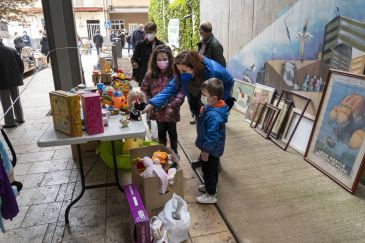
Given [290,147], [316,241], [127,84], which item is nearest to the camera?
[316,241]

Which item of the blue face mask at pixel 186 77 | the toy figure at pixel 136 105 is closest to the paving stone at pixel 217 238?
the toy figure at pixel 136 105

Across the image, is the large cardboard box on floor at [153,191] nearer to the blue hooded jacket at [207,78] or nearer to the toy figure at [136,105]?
the toy figure at [136,105]

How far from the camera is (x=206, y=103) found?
7.97 feet

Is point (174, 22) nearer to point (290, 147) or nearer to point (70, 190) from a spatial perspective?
point (290, 147)

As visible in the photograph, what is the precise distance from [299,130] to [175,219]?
2.22 m

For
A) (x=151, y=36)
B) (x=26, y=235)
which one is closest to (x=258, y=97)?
(x=151, y=36)

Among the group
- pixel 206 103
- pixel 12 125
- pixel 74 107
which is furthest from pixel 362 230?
pixel 12 125

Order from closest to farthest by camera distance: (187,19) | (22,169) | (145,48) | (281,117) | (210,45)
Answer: (22,169) → (281,117) → (210,45) → (145,48) → (187,19)

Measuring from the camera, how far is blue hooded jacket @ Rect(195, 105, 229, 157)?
7.75 feet

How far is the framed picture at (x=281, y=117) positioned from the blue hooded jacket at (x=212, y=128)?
176cm

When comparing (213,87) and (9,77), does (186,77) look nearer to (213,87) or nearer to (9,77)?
(213,87)

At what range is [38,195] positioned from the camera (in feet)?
9.66

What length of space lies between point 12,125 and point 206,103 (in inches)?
158

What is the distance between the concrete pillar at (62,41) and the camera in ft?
12.1
